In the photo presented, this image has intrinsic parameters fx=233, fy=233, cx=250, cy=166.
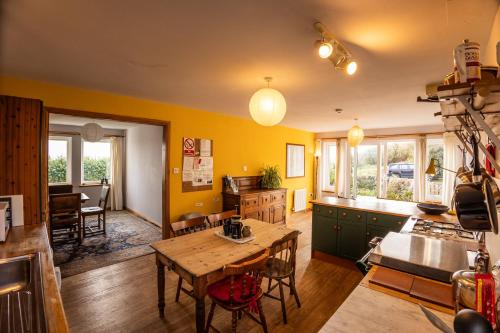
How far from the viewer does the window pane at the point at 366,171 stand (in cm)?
615

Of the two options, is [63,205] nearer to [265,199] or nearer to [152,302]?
[152,302]

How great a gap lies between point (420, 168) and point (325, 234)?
11.6 ft

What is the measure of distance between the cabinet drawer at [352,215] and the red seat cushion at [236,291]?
1896 mm

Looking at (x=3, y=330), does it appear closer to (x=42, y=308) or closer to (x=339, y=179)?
(x=42, y=308)

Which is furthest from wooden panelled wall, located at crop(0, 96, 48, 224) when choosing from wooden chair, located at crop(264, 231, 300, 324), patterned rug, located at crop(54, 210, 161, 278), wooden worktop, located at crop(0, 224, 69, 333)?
wooden chair, located at crop(264, 231, 300, 324)

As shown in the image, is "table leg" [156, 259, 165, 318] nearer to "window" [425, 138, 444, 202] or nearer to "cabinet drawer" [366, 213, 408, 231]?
"cabinet drawer" [366, 213, 408, 231]

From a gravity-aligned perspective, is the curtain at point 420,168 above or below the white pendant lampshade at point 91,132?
below

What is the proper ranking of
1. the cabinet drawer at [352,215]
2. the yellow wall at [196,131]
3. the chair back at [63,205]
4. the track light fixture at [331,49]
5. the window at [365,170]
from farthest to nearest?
the window at [365,170]
the chair back at [63,205]
the cabinet drawer at [352,215]
the yellow wall at [196,131]
the track light fixture at [331,49]

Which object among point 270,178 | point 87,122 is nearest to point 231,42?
point 270,178

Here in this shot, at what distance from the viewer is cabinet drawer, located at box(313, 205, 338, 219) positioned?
11.1ft

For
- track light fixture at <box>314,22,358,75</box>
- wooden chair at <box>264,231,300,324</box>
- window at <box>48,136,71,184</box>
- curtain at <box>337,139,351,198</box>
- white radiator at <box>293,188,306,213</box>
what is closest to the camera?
track light fixture at <box>314,22,358,75</box>

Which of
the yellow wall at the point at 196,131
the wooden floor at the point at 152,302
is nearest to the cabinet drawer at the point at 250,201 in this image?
the yellow wall at the point at 196,131

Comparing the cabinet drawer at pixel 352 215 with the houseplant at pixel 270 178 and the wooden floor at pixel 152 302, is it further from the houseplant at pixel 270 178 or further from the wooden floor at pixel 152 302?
the houseplant at pixel 270 178

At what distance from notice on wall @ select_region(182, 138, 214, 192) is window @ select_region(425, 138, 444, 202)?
488 centimetres
